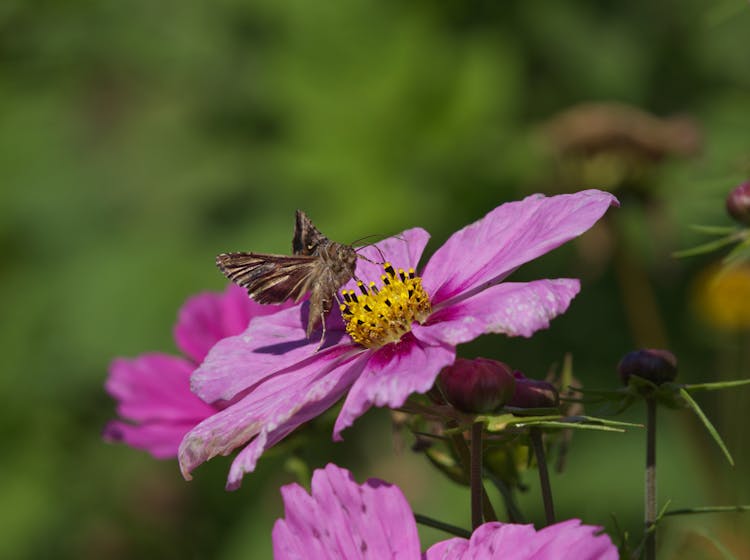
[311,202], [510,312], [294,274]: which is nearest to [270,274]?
[294,274]

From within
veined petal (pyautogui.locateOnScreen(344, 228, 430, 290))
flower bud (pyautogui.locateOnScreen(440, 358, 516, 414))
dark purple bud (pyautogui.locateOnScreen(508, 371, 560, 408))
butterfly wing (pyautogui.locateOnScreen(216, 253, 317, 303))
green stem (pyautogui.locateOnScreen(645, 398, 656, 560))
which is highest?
butterfly wing (pyautogui.locateOnScreen(216, 253, 317, 303))

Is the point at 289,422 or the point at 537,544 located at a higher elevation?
the point at 289,422

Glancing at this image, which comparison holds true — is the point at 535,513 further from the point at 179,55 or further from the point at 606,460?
the point at 179,55

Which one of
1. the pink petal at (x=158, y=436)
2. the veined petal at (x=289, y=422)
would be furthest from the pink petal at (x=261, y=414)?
the pink petal at (x=158, y=436)

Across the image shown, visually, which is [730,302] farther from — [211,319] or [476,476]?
[476,476]

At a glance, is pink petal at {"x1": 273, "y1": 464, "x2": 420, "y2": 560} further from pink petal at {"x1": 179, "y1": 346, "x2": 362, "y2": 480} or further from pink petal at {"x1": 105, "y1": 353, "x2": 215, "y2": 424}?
pink petal at {"x1": 105, "y1": 353, "x2": 215, "y2": 424}

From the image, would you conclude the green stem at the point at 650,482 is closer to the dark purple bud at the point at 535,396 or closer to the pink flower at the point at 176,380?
the dark purple bud at the point at 535,396

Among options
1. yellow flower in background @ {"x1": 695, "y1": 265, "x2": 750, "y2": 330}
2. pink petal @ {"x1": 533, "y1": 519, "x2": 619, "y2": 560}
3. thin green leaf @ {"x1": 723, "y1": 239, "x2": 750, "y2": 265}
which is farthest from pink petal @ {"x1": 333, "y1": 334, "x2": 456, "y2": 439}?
yellow flower in background @ {"x1": 695, "y1": 265, "x2": 750, "y2": 330}

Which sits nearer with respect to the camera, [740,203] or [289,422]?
[289,422]
